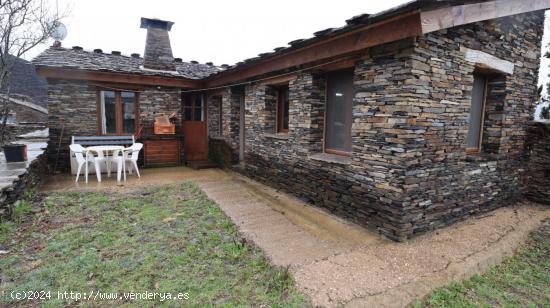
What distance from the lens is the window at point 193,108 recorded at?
30.7 feet

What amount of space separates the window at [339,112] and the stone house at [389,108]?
25 mm

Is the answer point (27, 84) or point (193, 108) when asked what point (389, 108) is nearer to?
point (193, 108)

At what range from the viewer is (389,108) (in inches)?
140

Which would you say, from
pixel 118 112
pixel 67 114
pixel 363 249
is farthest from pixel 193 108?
pixel 363 249

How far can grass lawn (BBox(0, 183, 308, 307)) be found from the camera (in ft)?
8.23

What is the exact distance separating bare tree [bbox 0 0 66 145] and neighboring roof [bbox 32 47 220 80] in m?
0.44

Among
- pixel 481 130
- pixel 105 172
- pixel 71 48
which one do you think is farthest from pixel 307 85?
pixel 71 48

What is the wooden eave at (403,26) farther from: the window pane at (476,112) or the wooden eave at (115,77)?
the wooden eave at (115,77)

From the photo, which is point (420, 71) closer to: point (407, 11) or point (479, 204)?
point (407, 11)

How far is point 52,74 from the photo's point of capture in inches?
278

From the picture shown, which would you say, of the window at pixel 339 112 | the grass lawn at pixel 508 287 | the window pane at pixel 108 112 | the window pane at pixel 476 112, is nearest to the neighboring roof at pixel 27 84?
the window pane at pixel 108 112

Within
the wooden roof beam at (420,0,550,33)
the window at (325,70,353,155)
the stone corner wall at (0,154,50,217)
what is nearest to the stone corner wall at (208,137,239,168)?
the window at (325,70,353,155)

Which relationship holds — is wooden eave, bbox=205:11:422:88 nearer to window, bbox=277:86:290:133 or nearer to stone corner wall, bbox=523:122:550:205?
window, bbox=277:86:290:133

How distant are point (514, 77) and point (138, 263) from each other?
6480mm
